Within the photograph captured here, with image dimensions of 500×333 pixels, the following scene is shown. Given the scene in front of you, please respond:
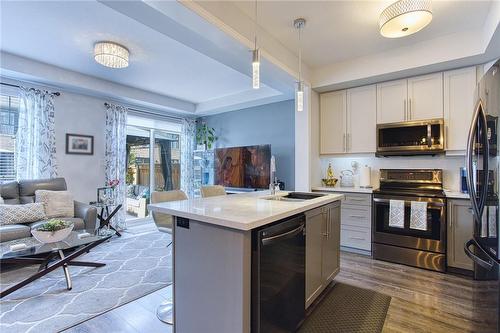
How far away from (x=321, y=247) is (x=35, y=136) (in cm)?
462

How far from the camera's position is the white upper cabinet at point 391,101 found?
3.48 metres

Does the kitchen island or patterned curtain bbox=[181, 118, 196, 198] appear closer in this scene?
the kitchen island

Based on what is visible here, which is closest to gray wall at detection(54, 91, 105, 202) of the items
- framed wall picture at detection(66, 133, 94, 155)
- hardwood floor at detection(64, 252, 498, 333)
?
framed wall picture at detection(66, 133, 94, 155)

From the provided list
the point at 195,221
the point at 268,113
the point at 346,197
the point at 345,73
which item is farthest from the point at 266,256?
the point at 268,113

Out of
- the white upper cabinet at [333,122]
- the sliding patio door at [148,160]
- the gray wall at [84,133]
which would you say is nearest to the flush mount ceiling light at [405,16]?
the white upper cabinet at [333,122]

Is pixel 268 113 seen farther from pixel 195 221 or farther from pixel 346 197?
pixel 195 221

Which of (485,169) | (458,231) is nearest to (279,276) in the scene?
(485,169)

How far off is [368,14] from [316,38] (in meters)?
0.63

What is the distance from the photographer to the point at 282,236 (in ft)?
5.38

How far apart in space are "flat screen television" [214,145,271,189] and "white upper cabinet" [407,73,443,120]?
2.32m

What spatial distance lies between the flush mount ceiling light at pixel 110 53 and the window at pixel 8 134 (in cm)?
198

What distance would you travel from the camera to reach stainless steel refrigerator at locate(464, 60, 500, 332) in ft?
4.53

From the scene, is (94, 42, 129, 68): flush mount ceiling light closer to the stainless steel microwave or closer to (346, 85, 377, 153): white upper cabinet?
(346, 85, 377, 153): white upper cabinet

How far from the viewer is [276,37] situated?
2.98 metres
